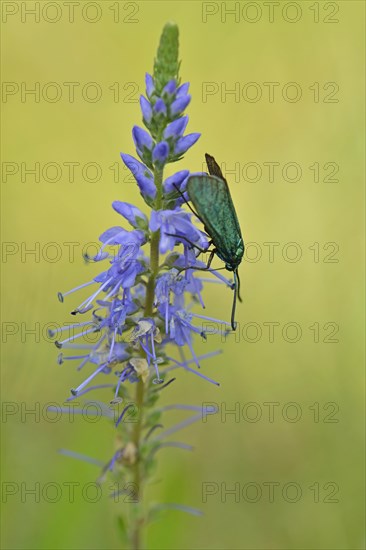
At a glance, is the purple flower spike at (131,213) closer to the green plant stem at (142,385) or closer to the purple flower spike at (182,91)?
the green plant stem at (142,385)

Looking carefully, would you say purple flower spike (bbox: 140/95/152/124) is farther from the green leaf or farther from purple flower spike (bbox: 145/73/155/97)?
the green leaf

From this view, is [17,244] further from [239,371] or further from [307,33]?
[307,33]

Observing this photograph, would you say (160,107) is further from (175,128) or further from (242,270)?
(242,270)

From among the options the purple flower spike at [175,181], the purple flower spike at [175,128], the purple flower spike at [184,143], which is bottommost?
the purple flower spike at [175,181]

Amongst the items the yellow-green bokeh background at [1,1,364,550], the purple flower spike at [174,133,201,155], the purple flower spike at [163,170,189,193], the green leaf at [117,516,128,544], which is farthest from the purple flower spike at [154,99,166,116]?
the yellow-green bokeh background at [1,1,364,550]

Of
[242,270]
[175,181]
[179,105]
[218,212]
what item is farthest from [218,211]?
→ [242,270]

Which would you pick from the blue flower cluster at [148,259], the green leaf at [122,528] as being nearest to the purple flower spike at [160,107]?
the blue flower cluster at [148,259]
